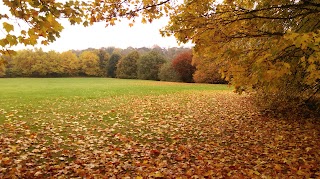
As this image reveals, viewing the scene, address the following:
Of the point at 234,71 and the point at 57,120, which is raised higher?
the point at 234,71

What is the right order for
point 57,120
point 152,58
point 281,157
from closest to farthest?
point 281,157, point 57,120, point 152,58

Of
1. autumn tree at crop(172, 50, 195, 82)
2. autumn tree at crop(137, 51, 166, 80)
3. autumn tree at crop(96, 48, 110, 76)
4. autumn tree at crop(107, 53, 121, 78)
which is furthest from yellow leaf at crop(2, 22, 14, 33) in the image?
autumn tree at crop(96, 48, 110, 76)

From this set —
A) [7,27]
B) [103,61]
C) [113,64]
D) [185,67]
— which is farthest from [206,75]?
[103,61]

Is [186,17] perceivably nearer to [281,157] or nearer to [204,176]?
[204,176]

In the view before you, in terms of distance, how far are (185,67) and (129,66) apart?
80.9 ft

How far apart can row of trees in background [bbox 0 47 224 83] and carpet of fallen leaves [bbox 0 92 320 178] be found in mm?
43039

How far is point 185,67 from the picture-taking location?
51812 mm

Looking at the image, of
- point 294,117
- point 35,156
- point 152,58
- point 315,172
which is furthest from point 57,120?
point 152,58

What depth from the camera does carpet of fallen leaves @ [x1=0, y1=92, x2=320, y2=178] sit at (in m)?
4.79

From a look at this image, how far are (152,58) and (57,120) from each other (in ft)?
183

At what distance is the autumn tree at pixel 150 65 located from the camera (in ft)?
209

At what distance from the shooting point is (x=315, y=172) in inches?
185

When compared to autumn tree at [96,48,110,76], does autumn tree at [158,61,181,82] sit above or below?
below

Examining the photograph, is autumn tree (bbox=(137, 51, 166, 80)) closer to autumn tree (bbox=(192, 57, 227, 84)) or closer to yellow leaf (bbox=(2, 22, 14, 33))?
autumn tree (bbox=(192, 57, 227, 84))
